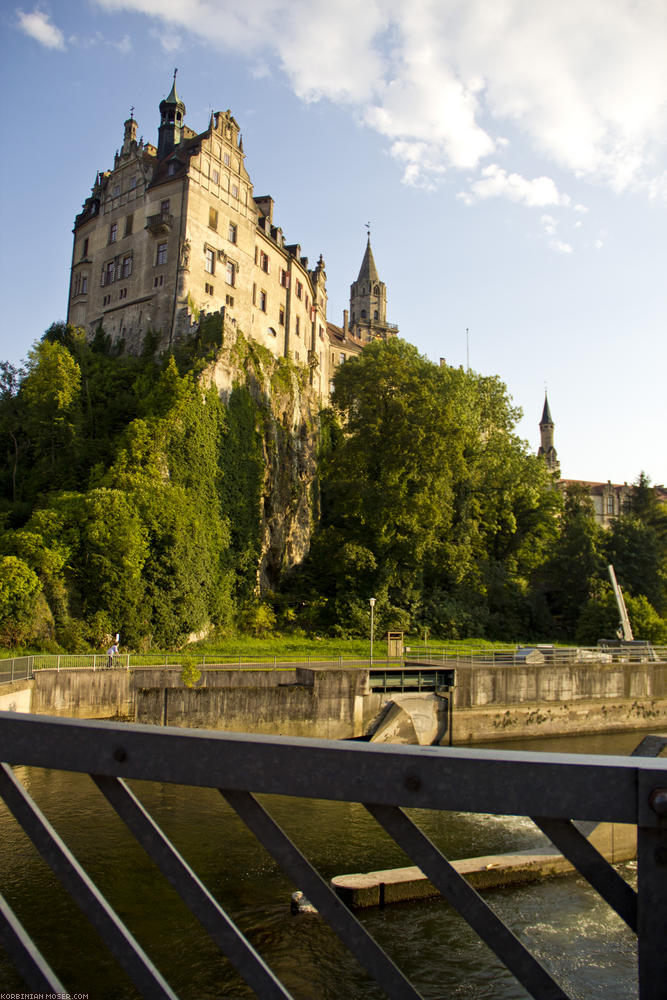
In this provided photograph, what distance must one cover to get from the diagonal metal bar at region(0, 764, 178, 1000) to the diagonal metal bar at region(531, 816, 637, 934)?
1298 mm

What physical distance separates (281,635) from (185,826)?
25.1m

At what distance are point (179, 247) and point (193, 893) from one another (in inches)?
1943

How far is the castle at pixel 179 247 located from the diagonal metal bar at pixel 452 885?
44926 millimetres

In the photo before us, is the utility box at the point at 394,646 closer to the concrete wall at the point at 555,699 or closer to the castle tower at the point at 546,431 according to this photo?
the concrete wall at the point at 555,699

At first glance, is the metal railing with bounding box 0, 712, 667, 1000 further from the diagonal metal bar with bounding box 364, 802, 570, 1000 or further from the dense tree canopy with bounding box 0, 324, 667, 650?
the dense tree canopy with bounding box 0, 324, 667, 650

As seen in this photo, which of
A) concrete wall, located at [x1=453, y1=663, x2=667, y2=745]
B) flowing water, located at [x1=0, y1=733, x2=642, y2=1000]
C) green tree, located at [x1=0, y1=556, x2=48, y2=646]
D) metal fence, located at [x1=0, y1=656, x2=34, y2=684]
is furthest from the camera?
concrete wall, located at [x1=453, y1=663, x2=667, y2=745]

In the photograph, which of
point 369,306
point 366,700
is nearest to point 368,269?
point 369,306

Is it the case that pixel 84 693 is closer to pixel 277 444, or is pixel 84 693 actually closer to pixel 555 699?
pixel 555 699

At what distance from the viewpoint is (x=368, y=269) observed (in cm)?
12375

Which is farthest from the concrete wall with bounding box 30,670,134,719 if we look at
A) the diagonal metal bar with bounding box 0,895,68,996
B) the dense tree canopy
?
the diagonal metal bar with bounding box 0,895,68,996

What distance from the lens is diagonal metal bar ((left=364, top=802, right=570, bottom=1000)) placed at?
7.32 ft

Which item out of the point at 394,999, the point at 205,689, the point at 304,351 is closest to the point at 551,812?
the point at 394,999

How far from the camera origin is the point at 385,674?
1200 inches

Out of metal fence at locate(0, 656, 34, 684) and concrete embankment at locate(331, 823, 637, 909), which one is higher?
metal fence at locate(0, 656, 34, 684)
